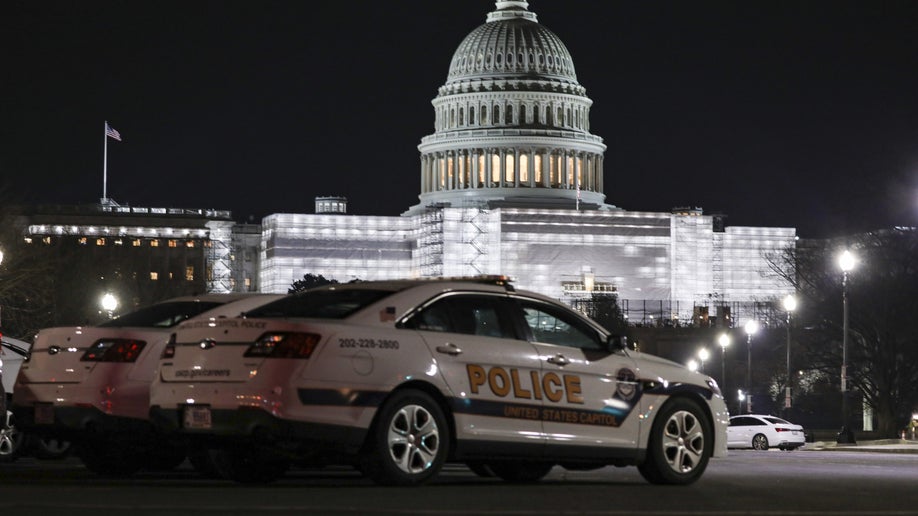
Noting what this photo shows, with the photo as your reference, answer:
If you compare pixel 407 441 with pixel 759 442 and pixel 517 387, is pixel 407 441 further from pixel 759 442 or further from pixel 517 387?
pixel 759 442

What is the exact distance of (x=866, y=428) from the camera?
3597 inches

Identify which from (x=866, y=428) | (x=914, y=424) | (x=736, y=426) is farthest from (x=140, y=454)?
(x=866, y=428)

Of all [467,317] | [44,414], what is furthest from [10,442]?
[467,317]

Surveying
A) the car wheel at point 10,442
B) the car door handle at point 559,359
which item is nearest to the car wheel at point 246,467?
the car door handle at point 559,359

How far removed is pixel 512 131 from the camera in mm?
191750

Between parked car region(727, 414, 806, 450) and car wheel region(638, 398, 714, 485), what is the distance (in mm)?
33308

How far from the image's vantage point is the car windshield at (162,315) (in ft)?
65.6

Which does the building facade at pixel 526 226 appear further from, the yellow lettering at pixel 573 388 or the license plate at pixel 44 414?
the yellow lettering at pixel 573 388

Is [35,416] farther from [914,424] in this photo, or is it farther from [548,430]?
[914,424]

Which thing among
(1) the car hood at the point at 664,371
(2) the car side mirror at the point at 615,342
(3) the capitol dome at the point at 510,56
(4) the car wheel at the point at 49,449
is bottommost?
(4) the car wheel at the point at 49,449

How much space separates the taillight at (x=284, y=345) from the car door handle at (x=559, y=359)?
2.57m

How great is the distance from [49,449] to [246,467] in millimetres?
7646

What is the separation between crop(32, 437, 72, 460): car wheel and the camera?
24769mm

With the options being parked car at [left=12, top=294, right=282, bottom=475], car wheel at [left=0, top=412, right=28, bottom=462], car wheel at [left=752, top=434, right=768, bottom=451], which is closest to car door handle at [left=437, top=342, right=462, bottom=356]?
parked car at [left=12, top=294, right=282, bottom=475]
